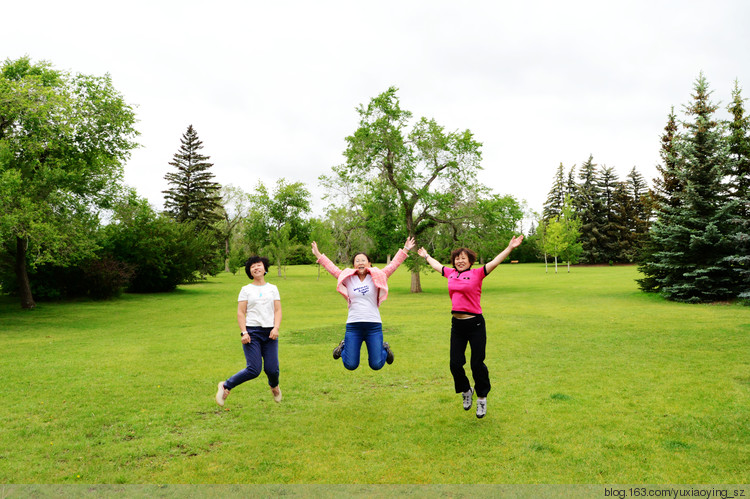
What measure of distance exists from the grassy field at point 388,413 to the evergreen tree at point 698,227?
924 cm

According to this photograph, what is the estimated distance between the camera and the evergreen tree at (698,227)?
22.3 meters

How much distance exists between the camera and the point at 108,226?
29.2 m

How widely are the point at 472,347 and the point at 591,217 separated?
74.8 m

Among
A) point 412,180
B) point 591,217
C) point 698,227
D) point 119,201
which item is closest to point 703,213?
point 698,227

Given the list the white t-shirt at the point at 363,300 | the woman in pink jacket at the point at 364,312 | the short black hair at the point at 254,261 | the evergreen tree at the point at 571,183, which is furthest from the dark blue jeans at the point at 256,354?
the evergreen tree at the point at 571,183

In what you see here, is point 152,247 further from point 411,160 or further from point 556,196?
point 556,196

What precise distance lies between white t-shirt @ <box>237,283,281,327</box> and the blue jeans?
1.11 m

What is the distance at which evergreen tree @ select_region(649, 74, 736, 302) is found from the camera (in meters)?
22.3

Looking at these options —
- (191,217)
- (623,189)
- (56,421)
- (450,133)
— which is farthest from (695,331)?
(623,189)

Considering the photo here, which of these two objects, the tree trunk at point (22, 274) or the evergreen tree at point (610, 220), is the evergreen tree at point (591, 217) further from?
the tree trunk at point (22, 274)

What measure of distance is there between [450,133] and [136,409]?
91.2ft

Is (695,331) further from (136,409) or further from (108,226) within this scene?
(108,226)

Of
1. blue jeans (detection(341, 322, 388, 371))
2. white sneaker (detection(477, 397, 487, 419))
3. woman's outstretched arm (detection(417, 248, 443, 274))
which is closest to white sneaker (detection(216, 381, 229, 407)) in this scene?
blue jeans (detection(341, 322, 388, 371))

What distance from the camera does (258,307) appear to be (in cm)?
635
